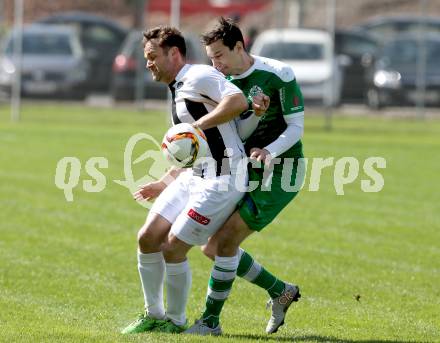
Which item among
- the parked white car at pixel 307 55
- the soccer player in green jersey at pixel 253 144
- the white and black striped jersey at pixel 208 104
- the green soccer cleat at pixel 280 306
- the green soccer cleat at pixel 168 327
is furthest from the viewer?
the parked white car at pixel 307 55

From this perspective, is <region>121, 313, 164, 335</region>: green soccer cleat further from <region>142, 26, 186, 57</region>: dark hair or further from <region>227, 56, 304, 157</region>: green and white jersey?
<region>142, 26, 186, 57</region>: dark hair

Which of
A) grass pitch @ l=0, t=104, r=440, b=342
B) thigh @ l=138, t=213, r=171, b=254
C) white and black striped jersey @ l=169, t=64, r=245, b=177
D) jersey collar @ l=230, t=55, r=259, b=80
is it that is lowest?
grass pitch @ l=0, t=104, r=440, b=342

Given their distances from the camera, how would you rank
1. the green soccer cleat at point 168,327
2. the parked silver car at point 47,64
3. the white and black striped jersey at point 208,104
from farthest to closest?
the parked silver car at point 47,64, the green soccer cleat at point 168,327, the white and black striped jersey at point 208,104

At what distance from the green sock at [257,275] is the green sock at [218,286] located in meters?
0.25

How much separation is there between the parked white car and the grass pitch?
7.59 m

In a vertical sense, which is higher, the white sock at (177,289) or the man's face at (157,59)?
the man's face at (157,59)

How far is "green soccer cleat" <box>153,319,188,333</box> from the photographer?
6.47m

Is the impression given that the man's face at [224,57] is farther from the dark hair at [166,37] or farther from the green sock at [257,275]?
the green sock at [257,275]

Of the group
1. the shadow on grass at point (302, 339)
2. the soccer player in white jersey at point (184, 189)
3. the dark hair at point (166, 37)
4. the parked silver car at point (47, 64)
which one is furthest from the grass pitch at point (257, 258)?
the parked silver car at point (47, 64)

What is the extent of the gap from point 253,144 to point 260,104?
1.40 ft

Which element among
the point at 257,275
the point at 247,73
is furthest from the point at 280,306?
the point at 247,73

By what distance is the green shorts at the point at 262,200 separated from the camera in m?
6.42

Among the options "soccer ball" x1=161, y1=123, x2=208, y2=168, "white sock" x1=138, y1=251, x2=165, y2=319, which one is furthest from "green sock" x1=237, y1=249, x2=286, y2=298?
"soccer ball" x1=161, y1=123, x2=208, y2=168

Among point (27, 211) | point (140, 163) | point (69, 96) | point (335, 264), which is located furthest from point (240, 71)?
point (69, 96)
